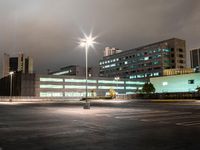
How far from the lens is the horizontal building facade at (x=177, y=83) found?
9540cm

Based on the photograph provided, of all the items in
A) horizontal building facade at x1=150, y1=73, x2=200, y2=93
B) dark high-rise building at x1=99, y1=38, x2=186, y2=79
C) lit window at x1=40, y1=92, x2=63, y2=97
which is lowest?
lit window at x1=40, y1=92, x2=63, y2=97

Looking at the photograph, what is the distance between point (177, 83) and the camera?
334 feet

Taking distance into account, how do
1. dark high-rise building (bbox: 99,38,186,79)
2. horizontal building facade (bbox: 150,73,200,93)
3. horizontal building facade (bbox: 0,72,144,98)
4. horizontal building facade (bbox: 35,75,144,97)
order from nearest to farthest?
horizontal building facade (bbox: 150,73,200,93)
horizontal building facade (bbox: 0,72,144,98)
horizontal building facade (bbox: 35,75,144,97)
dark high-rise building (bbox: 99,38,186,79)

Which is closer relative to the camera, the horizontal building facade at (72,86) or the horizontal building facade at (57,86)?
the horizontal building facade at (57,86)

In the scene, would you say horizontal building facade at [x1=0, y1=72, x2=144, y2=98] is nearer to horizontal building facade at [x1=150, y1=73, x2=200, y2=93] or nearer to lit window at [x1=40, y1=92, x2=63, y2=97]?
lit window at [x1=40, y1=92, x2=63, y2=97]

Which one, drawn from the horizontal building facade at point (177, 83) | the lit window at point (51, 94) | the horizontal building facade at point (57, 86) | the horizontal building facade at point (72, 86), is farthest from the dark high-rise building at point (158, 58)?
the lit window at point (51, 94)

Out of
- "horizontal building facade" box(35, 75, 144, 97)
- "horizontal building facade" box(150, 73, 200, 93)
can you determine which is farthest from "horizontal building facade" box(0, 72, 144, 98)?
"horizontal building facade" box(150, 73, 200, 93)

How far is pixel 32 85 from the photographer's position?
396 feet

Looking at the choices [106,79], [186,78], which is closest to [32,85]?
[106,79]

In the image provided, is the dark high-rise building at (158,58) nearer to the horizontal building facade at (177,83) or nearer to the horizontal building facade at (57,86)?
the horizontal building facade at (57,86)

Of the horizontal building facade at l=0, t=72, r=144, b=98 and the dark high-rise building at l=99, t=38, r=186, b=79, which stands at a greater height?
the dark high-rise building at l=99, t=38, r=186, b=79

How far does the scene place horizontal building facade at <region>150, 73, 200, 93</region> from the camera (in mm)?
95400

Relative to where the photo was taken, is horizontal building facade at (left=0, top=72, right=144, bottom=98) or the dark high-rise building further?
the dark high-rise building

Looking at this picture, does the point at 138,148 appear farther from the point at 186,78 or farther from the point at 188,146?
the point at 186,78
